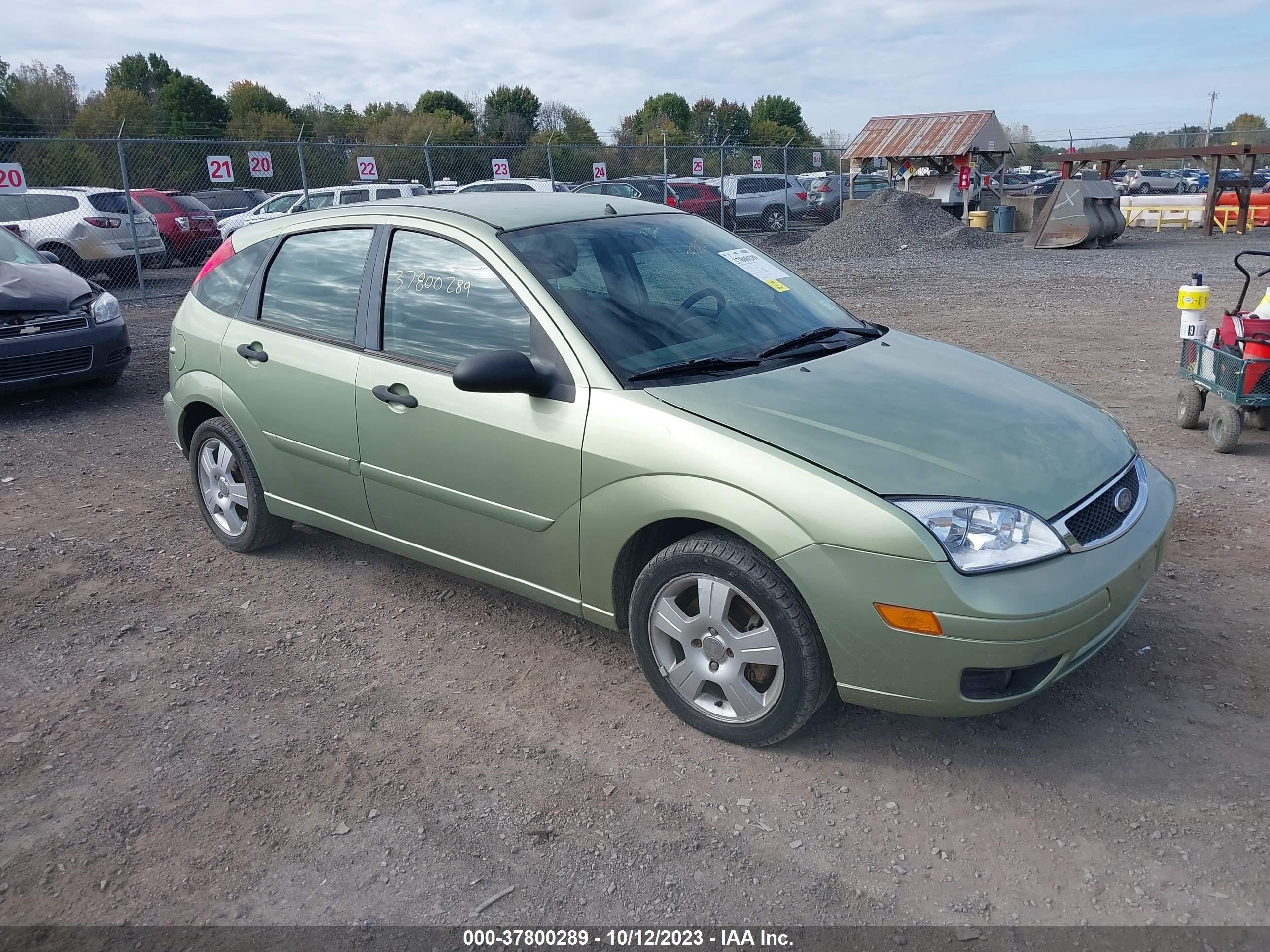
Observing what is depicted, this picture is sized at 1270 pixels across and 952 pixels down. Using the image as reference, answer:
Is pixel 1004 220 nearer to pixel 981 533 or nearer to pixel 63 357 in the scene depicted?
pixel 63 357

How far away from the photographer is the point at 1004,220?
25.3 m

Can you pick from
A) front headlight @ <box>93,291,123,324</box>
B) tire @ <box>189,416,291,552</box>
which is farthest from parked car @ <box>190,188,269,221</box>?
tire @ <box>189,416,291,552</box>

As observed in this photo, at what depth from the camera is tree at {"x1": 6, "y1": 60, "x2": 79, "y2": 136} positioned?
132ft

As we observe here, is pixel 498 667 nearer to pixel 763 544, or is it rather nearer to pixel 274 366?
pixel 763 544

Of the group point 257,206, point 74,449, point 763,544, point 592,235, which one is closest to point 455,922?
point 763,544

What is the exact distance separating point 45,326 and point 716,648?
287 inches

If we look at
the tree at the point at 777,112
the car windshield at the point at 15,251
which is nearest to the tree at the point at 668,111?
the tree at the point at 777,112

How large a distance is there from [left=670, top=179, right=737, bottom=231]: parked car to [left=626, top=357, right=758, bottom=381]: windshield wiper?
21877mm

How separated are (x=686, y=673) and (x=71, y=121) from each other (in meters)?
45.0

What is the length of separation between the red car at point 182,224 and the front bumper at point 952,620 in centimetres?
2073

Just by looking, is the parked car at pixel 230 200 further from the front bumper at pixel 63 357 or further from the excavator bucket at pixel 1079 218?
the excavator bucket at pixel 1079 218

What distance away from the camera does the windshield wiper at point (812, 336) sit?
3883mm

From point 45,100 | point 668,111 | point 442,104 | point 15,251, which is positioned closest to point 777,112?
point 668,111

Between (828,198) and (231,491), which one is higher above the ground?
(828,198)
